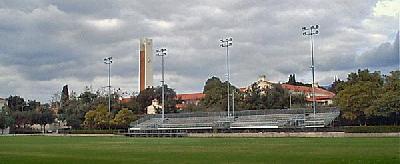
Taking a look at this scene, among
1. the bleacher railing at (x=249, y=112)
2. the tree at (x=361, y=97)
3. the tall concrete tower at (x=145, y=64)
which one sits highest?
the tall concrete tower at (x=145, y=64)

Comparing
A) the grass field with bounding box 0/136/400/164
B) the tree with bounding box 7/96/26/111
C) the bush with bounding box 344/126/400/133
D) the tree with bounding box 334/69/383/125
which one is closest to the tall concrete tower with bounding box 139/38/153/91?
the tree with bounding box 7/96/26/111

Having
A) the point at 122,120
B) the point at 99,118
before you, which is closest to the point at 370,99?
the point at 122,120

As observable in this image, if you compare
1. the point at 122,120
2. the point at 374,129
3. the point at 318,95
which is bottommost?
the point at 374,129

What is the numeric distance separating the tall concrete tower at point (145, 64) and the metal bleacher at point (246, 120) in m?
42.6

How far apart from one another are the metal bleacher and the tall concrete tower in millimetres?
42561

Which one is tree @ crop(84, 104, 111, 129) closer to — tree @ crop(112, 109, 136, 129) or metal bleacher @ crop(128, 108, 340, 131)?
tree @ crop(112, 109, 136, 129)

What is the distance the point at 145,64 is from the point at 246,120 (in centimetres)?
6418

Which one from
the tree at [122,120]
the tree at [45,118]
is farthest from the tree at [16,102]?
the tree at [122,120]

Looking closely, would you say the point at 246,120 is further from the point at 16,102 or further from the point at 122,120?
the point at 16,102

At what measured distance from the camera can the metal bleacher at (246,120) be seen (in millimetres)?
81875

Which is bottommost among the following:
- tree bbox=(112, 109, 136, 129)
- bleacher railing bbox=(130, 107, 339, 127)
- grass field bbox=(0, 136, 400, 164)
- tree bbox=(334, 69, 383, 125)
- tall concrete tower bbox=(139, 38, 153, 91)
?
grass field bbox=(0, 136, 400, 164)

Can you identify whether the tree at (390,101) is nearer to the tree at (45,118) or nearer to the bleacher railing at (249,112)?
the bleacher railing at (249,112)

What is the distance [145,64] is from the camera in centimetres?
15050

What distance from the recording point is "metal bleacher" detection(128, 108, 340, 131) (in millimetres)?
81875
